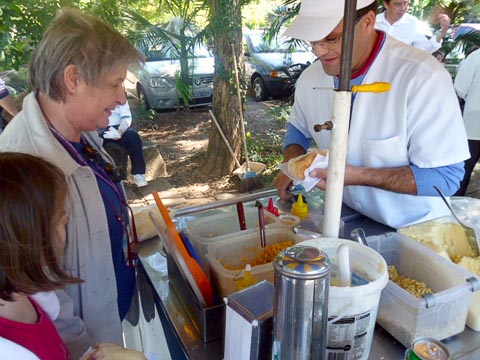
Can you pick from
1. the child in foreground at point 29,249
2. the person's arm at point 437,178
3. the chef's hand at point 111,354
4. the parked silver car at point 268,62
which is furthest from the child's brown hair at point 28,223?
the parked silver car at point 268,62

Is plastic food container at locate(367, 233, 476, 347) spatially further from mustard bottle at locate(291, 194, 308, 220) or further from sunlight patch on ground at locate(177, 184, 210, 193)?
sunlight patch on ground at locate(177, 184, 210, 193)

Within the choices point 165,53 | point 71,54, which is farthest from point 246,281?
point 165,53

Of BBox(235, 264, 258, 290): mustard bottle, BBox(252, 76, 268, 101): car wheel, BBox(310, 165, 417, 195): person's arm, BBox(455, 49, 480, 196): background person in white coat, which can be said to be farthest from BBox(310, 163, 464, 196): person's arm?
BBox(252, 76, 268, 101): car wheel

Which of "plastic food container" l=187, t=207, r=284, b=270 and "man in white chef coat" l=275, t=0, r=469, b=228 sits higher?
"man in white chef coat" l=275, t=0, r=469, b=228

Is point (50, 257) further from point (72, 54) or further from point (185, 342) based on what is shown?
point (72, 54)

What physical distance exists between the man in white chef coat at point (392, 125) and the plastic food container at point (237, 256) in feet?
0.79

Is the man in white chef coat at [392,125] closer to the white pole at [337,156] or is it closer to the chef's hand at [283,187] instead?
the chef's hand at [283,187]

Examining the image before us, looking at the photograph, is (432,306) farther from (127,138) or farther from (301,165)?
(127,138)

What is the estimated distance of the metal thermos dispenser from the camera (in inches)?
27.1

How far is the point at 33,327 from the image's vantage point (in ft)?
3.39


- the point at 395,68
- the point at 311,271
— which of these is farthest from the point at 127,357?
the point at 395,68

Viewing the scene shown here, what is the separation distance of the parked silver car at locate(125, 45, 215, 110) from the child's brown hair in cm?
663

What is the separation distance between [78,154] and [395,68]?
124 centimetres

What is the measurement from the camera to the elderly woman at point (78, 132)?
4.43ft
